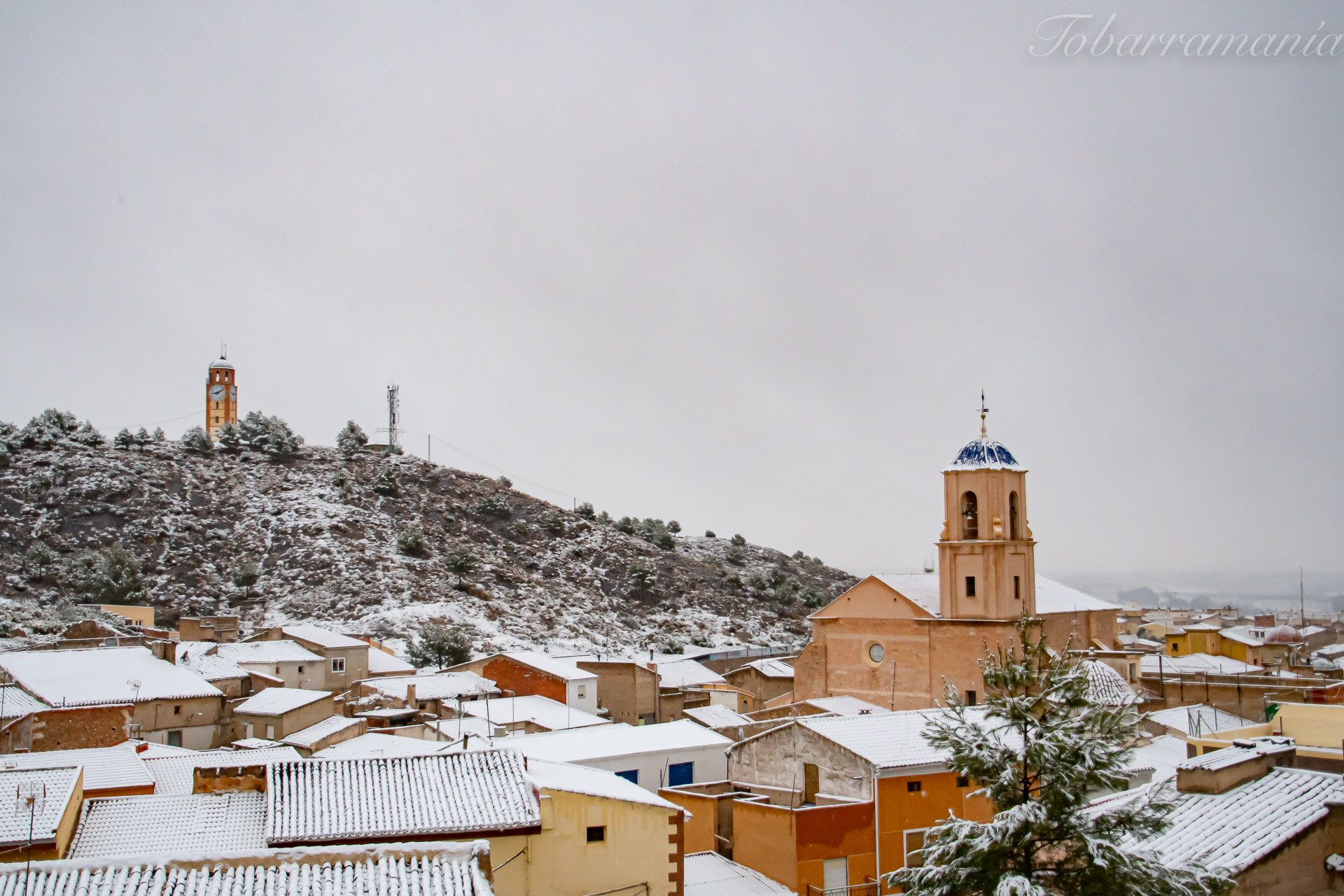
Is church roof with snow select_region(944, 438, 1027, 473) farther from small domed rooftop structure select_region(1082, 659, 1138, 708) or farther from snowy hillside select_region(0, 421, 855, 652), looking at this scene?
snowy hillside select_region(0, 421, 855, 652)

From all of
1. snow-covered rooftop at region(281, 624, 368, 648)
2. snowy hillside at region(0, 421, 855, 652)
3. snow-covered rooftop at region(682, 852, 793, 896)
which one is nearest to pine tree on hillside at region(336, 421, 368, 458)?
snowy hillside at region(0, 421, 855, 652)

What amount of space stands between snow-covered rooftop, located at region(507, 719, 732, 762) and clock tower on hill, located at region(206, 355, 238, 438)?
81704 mm

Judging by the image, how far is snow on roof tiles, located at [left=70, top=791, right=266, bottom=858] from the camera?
13.2 m

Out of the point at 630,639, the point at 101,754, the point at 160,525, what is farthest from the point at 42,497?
the point at 101,754

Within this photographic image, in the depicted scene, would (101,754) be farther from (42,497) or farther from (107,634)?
(42,497)

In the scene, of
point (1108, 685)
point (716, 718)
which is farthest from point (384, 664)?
point (1108, 685)

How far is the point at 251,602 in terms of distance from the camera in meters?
67.7

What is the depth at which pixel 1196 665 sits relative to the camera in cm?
5069

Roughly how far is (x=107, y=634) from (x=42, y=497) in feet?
139

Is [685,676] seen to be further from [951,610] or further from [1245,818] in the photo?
[1245,818]

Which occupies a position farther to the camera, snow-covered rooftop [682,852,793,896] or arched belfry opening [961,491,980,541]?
arched belfry opening [961,491,980,541]

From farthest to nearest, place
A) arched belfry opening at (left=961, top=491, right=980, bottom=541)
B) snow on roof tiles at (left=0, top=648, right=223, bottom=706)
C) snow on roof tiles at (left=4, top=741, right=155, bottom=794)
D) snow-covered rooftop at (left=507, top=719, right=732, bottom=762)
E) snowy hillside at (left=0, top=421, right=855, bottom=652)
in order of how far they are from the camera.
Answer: snowy hillside at (left=0, top=421, right=855, bottom=652) → arched belfry opening at (left=961, top=491, right=980, bottom=541) → snow on roof tiles at (left=0, top=648, right=223, bottom=706) → snow-covered rooftop at (left=507, top=719, right=732, bottom=762) → snow on roof tiles at (left=4, top=741, right=155, bottom=794)

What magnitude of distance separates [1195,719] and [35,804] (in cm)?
3096

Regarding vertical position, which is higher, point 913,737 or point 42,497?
point 42,497
